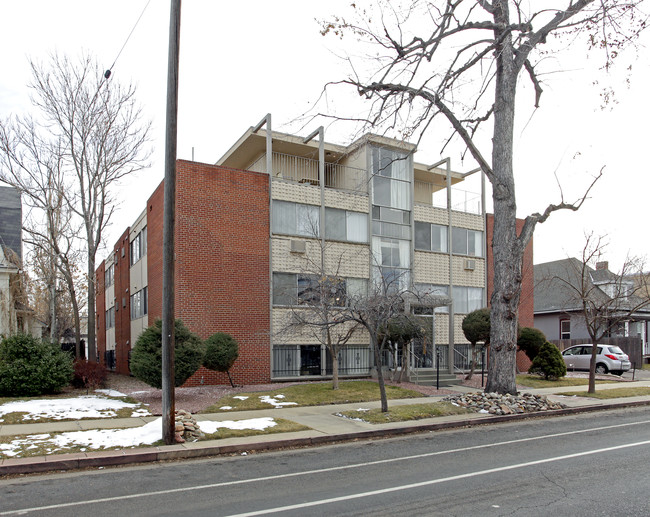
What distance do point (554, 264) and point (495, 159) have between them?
98.2ft

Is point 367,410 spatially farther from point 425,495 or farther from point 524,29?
point 524,29

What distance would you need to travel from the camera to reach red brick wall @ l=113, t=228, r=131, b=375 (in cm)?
2914

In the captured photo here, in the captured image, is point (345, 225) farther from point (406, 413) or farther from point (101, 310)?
point (101, 310)

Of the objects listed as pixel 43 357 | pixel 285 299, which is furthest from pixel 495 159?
pixel 43 357

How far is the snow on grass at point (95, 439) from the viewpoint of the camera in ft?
31.9

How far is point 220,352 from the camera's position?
1805cm

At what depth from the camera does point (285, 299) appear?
2158 cm

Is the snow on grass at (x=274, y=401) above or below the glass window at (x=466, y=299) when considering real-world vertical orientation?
below

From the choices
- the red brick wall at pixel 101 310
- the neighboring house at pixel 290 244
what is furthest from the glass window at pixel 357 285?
the red brick wall at pixel 101 310

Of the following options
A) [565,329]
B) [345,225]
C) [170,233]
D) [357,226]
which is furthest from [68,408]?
[565,329]

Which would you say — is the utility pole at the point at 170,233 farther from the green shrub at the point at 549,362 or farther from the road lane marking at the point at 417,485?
the green shrub at the point at 549,362

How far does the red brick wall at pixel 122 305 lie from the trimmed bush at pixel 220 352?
11.9 m

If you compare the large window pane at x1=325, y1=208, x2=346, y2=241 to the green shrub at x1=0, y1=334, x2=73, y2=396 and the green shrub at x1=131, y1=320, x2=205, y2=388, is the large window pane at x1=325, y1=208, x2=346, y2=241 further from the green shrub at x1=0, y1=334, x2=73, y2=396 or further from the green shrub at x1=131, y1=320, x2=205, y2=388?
the green shrub at x1=0, y1=334, x2=73, y2=396

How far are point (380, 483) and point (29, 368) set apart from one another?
1233cm
